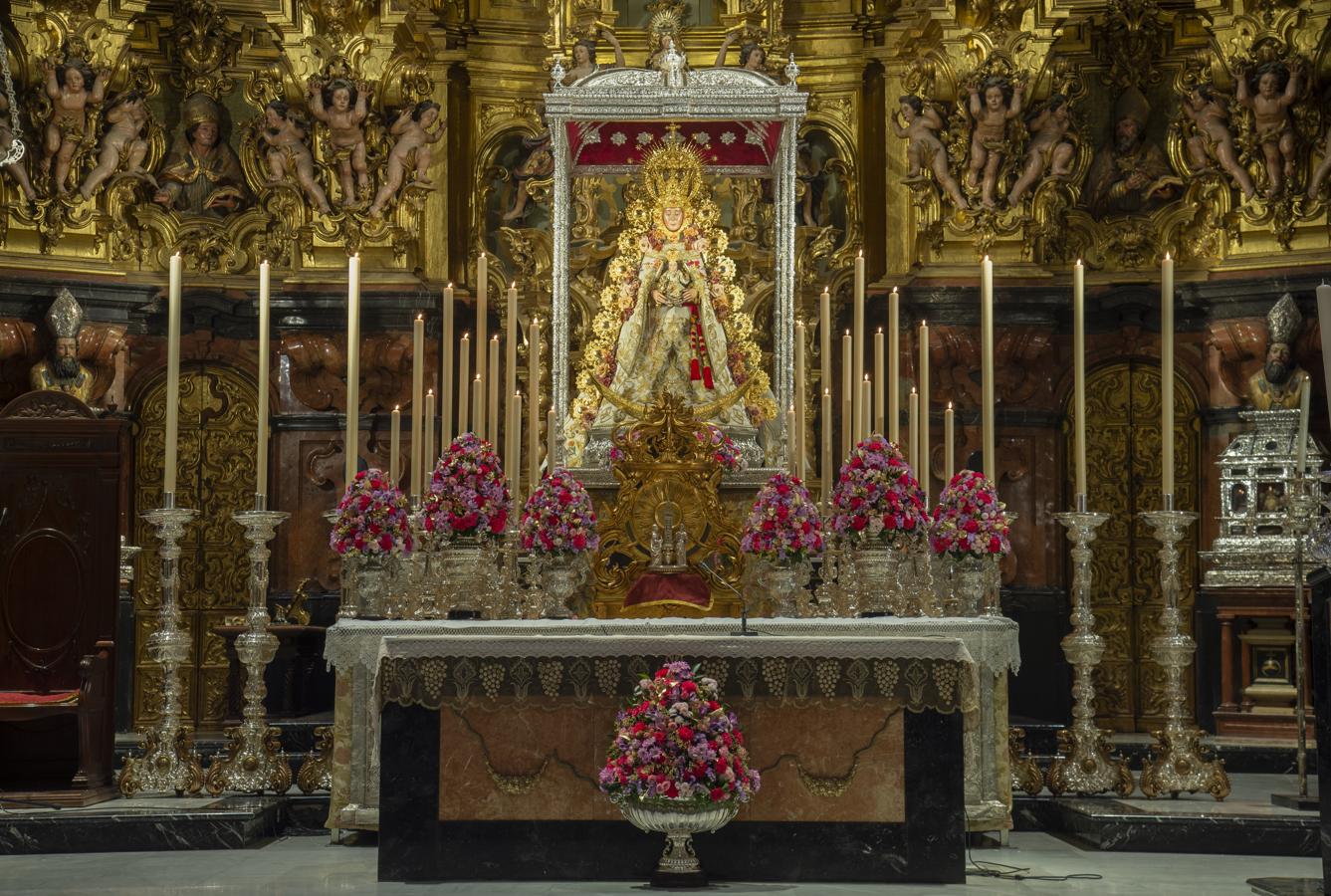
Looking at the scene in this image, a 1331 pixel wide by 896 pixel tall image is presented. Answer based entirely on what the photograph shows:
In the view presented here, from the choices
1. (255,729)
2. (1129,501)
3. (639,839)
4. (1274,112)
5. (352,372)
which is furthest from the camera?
(1129,501)

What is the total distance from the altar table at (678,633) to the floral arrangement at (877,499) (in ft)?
1.91

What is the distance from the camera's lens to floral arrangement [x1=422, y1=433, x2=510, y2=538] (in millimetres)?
10555

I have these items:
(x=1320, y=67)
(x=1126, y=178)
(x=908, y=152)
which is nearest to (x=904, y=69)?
(x=908, y=152)

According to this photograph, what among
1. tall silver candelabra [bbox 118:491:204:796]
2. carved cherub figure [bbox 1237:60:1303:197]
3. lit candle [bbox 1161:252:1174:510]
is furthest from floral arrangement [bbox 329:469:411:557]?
carved cherub figure [bbox 1237:60:1303:197]

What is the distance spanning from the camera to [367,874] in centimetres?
962

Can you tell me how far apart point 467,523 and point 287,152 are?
19.6 ft

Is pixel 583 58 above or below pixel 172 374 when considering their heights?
above

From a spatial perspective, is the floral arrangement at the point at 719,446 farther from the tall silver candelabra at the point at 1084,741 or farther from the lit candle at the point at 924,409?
the tall silver candelabra at the point at 1084,741

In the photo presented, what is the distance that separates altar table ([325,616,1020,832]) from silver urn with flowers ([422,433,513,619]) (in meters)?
0.56

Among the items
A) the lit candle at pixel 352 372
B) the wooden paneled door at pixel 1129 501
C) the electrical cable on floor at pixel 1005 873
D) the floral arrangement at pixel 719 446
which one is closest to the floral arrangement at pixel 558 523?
the lit candle at pixel 352 372

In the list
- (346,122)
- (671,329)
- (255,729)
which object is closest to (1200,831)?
(671,329)

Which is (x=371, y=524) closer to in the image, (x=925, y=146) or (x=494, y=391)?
(x=494, y=391)

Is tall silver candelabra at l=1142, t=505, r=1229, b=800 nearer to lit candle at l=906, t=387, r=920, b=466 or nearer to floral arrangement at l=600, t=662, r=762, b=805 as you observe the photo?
lit candle at l=906, t=387, r=920, b=466

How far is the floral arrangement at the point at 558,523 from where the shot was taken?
10.7 metres
